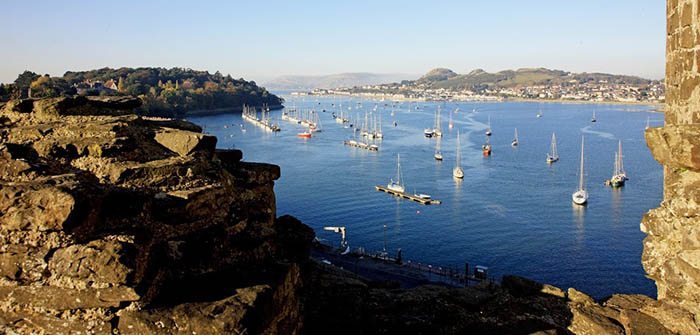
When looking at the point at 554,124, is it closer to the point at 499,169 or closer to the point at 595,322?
the point at 499,169

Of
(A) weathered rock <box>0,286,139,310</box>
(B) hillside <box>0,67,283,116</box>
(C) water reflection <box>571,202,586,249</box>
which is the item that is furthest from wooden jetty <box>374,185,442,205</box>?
(B) hillside <box>0,67,283,116</box>

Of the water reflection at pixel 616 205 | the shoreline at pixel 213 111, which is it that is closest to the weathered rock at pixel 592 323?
the water reflection at pixel 616 205

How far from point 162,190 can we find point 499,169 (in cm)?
5982

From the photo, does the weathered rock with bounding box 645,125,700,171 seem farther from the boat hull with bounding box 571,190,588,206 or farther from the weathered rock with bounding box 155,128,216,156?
the boat hull with bounding box 571,190,588,206

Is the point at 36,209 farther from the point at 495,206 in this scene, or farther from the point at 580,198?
the point at 580,198

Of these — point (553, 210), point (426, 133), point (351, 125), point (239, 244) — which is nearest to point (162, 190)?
point (239, 244)

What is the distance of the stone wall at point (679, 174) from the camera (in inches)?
→ 300

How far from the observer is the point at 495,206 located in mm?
47188

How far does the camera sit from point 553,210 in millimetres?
46219

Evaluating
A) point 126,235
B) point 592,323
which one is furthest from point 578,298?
point 126,235

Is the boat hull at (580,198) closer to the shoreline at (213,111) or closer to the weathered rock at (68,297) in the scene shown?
the weathered rock at (68,297)

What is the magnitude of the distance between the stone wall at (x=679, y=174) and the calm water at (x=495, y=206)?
2375 cm

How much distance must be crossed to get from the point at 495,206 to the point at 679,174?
3985cm

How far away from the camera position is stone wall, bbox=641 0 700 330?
7609 millimetres
